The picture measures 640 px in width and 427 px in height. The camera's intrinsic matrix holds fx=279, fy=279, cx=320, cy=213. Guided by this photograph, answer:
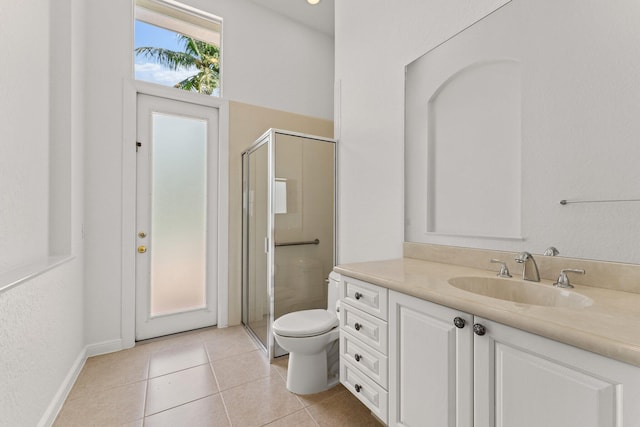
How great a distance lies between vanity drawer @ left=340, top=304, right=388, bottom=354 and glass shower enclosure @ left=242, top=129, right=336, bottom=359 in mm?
982

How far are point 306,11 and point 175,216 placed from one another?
8.50 feet

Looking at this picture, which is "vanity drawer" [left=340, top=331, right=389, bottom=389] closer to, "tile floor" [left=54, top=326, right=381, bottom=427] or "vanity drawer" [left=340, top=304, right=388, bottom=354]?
"vanity drawer" [left=340, top=304, right=388, bottom=354]

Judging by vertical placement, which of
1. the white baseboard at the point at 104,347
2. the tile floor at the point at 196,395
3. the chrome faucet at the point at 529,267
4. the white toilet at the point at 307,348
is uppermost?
the chrome faucet at the point at 529,267

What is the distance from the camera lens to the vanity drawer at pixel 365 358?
1.22 metres

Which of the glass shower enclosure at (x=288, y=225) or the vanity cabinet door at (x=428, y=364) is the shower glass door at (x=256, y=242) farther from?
the vanity cabinet door at (x=428, y=364)

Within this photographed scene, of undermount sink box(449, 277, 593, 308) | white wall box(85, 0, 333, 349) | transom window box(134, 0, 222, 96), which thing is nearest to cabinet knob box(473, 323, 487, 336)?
undermount sink box(449, 277, 593, 308)

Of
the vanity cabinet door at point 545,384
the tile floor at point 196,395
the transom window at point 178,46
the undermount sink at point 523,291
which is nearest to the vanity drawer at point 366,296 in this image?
the undermount sink at point 523,291

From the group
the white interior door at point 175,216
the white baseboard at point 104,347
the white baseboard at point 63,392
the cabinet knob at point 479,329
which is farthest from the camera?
the white interior door at point 175,216

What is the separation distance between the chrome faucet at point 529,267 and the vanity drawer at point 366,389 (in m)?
0.78

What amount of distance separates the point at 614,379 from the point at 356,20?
258 centimetres

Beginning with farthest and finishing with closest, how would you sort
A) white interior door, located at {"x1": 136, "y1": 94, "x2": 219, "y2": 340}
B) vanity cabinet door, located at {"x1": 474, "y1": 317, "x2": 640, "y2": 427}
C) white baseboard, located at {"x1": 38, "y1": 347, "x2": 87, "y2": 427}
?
white interior door, located at {"x1": 136, "y1": 94, "x2": 219, "y2": 340}, white baseboard, located at {"x1": 38, "y1": 347, "x2": 87, "y2": 427}, vanity cabinet door, located at {"x1": 474, "y1": 317, "x2": 640, "y2": 427}

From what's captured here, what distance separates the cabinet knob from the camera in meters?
0.84

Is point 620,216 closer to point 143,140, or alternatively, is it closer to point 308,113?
point 308,113

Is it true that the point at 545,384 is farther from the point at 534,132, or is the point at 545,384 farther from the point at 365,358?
the point at 534,132
